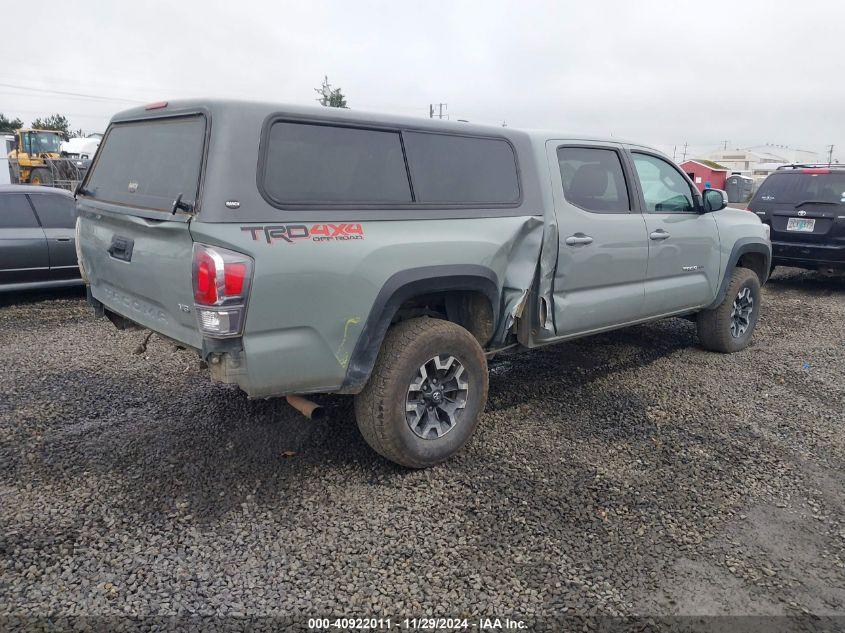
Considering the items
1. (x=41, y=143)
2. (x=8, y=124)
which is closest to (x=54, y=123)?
(x=8, y=124)

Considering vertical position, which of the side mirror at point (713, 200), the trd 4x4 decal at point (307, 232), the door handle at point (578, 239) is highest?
the side mirror at point (713, 200)

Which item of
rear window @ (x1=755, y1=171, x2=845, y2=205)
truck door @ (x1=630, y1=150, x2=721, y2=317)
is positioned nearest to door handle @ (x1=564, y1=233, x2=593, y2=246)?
truck door @ (x1=630, y1=150, x2=721, y2=317)

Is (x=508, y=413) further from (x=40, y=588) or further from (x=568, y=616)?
(x=40, y=588)

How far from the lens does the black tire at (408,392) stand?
346 cm

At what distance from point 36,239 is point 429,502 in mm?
6301

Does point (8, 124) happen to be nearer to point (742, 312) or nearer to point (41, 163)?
point (41, 163)

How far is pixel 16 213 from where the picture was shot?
7.38 m

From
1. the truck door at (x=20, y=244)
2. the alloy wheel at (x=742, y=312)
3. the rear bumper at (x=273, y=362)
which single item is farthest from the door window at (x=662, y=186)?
the truck door at (x=20, y=244)

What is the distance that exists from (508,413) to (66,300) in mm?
5962

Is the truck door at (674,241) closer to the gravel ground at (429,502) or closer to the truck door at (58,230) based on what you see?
the gravel ground at (429,502)

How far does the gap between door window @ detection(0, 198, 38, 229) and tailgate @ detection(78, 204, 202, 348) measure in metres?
4.18

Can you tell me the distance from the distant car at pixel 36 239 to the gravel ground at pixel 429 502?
2.35 meters

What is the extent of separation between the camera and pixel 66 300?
7.79 metres

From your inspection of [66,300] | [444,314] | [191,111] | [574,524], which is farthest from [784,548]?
[66,300]
